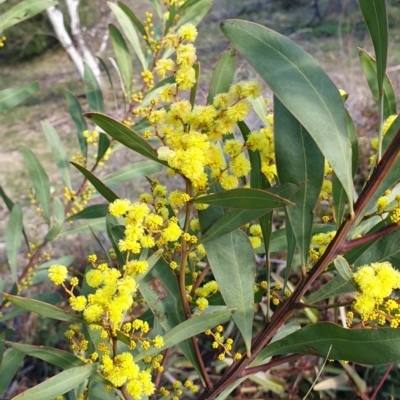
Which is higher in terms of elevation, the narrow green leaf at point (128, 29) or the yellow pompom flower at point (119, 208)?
the narrow green leaf at point (128, 29)

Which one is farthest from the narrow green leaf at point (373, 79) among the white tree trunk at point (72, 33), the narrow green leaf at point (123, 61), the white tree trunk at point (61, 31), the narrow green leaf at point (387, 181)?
the white tree trunk at point (61, 31)

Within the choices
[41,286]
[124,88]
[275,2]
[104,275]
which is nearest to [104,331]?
[104,275]

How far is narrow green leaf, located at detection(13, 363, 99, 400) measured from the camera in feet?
1.84

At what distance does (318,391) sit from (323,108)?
5.14 feet

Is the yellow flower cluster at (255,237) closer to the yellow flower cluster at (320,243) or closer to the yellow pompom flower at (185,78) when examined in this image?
the yellow flower cluster at (320,243)

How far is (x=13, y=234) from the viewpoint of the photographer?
4.83ft

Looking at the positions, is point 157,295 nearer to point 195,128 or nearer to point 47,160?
point 195,128

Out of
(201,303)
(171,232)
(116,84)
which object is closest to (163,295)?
(201,303)

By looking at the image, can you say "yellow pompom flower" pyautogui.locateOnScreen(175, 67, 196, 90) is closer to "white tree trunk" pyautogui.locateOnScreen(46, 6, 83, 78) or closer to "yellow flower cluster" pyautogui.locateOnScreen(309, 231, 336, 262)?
"yellow flower cluster" pyautogui.locateOnScreen(309, 231, 336, 262)

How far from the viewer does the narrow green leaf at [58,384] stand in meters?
0.56

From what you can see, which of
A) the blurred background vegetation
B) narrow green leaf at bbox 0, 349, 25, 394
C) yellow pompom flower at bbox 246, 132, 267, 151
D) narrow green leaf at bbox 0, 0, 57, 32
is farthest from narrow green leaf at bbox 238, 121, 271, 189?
the blurred background vegetation

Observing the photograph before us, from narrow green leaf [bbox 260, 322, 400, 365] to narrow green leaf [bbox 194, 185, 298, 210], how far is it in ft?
0.64

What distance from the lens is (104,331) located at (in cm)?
56

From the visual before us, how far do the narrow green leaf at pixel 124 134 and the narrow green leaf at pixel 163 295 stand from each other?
0.20 meters
